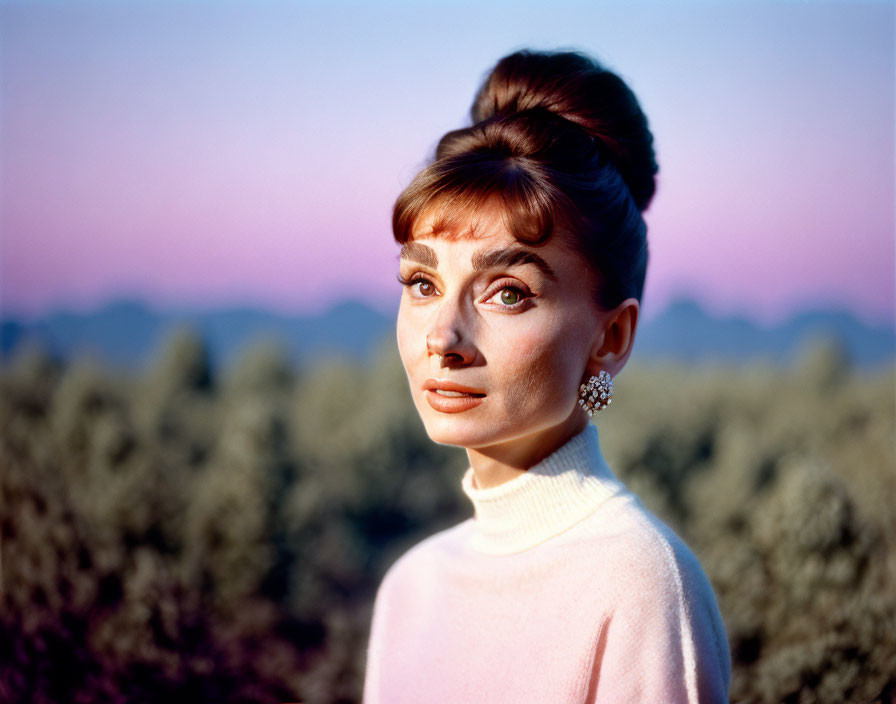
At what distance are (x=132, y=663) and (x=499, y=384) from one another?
4.78ft

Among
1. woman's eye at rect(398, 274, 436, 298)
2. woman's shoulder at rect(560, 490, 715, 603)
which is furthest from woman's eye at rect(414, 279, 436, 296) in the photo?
woman's shoulder at rect(560, 490, 715, 603)

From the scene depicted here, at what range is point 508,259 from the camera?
56.7 inches

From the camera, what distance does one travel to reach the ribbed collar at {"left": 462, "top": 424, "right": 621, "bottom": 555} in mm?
1539

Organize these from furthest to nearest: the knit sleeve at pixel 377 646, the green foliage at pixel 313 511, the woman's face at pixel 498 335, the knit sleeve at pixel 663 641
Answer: the green foliage at pixel 313 511
the knit sleeve at pixel 377 646
the woman's face at pixel 498 335
the knit sleeve at pixel 663 641

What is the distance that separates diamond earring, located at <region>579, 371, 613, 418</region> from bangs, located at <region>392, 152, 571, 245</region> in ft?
0.89

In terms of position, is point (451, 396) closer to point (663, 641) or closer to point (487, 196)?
point (487, 196)

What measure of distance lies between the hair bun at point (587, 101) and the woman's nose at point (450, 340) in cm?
43

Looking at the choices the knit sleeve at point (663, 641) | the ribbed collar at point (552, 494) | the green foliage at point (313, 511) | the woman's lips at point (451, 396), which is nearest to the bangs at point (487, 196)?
the woman's lips at point (451, 396)

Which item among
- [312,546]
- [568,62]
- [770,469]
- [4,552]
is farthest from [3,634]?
[770,469]

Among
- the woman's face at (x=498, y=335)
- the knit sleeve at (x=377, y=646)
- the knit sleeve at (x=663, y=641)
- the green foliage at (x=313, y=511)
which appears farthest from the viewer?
the green foliage at (x=313, y=511)

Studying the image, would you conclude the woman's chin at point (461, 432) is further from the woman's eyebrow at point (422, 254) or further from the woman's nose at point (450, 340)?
the woman's eyebrow at point (422, 254)

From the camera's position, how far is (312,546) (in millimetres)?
3600

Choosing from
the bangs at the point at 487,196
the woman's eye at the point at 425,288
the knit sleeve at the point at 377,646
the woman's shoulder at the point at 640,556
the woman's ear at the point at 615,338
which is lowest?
the knit sleeve at the point at 377,646

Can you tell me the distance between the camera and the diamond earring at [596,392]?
1559 mm
